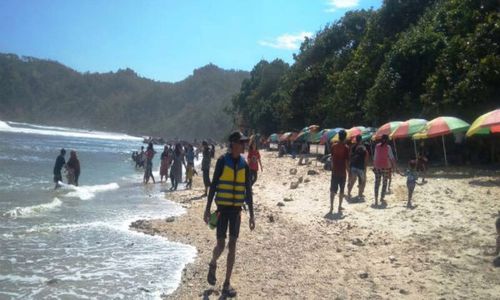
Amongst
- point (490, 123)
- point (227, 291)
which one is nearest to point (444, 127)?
point (490, 123)

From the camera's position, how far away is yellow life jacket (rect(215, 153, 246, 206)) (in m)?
6.01

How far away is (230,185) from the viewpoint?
6.03 metres

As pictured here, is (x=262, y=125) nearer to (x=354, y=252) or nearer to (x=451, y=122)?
(x=451, y=122)

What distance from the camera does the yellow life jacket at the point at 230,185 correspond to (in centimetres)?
601

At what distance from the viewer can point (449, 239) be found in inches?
318

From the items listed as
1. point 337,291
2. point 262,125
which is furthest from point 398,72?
point 262,125

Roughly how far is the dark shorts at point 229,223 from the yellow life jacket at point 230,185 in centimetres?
14

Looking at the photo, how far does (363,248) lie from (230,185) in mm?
3379

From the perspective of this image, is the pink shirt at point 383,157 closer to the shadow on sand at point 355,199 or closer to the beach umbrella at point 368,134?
the shadow on sand at point 355,199

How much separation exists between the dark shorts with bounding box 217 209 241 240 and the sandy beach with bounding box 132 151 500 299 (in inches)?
33.2

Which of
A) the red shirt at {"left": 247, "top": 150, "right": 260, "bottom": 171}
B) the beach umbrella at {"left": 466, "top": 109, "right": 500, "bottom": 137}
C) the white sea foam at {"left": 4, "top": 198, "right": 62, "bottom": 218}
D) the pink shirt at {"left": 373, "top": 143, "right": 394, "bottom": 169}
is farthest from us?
the red shirt at {"left": 247, "top": 150, "right": 260, "bottom": 171}

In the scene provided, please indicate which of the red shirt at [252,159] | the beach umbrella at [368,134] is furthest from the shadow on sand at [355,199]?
the beach umbrella at [368,134]

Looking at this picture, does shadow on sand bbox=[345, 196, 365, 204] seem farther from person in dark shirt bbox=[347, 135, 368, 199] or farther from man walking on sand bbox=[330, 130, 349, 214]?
man walking on sand bbox=[330, 130, 349, 214]

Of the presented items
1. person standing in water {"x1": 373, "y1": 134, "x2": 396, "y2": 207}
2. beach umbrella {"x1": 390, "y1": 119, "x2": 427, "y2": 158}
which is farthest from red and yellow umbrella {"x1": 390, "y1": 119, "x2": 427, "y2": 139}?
person standing in water {"x1": 373, "y1": 134, "x2": 396, "y2": 207}
